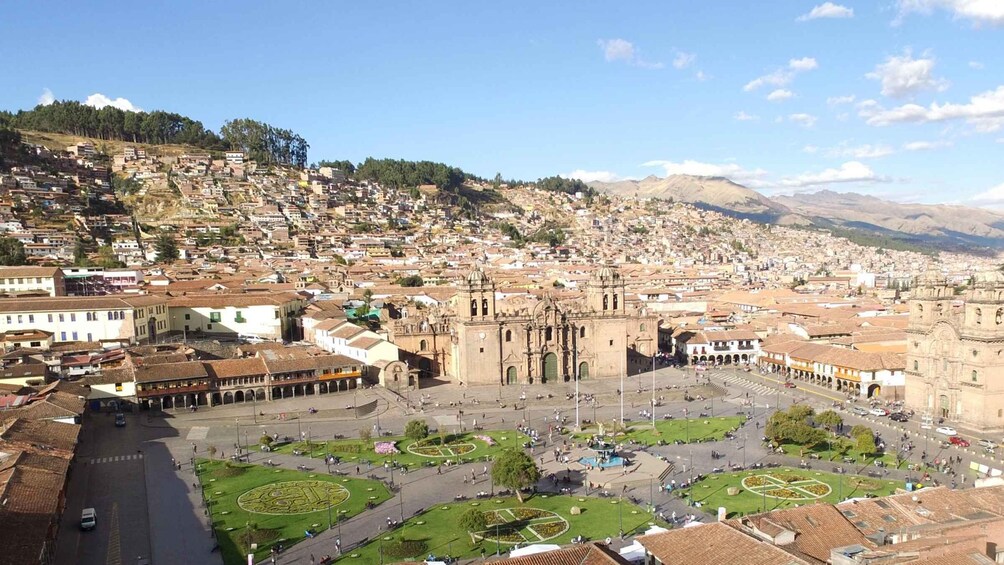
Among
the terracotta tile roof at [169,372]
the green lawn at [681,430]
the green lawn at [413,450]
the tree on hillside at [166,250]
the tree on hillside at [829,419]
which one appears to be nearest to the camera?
the green lawn at [413,450]

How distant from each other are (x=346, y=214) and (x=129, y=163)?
40.2 meters

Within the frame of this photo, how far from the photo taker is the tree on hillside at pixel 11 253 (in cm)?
7762

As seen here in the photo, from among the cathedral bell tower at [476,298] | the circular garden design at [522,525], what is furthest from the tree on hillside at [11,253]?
the circular garden design at [522,525]

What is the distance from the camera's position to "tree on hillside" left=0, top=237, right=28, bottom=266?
255 ft

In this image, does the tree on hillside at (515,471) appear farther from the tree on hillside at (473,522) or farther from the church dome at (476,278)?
the church dome at (476,278)

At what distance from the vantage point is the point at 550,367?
5788 centimetres

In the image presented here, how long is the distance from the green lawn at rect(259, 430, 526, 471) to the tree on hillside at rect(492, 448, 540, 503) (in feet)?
21.2

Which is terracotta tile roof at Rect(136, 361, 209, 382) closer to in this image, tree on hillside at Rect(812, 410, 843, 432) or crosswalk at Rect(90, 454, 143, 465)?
crosswalk at Rect(90, 454, 143, 465)

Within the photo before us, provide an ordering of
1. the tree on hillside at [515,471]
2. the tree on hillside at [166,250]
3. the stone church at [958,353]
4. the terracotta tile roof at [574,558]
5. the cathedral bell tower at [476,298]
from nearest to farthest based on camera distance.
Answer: the terracotta tile roof at [574,558], the tree on hillside at [515,471], the stone church at [958,353], the cathedral bell tower at [476,298], the tree on hillside at [166,250]

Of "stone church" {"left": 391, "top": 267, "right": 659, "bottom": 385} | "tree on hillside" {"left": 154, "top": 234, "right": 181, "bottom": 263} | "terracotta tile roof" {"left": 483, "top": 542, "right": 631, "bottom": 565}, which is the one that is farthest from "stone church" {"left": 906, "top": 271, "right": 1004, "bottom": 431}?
"tree on hillside" {"left": 154, "top": 234, "right": 181, "bottom": 263}

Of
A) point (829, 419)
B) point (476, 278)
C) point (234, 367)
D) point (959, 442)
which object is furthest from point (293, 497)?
point (959, 442)

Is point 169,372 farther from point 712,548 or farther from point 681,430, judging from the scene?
point 712,548

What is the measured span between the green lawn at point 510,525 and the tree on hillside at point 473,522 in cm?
29

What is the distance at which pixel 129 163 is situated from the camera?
434ft
